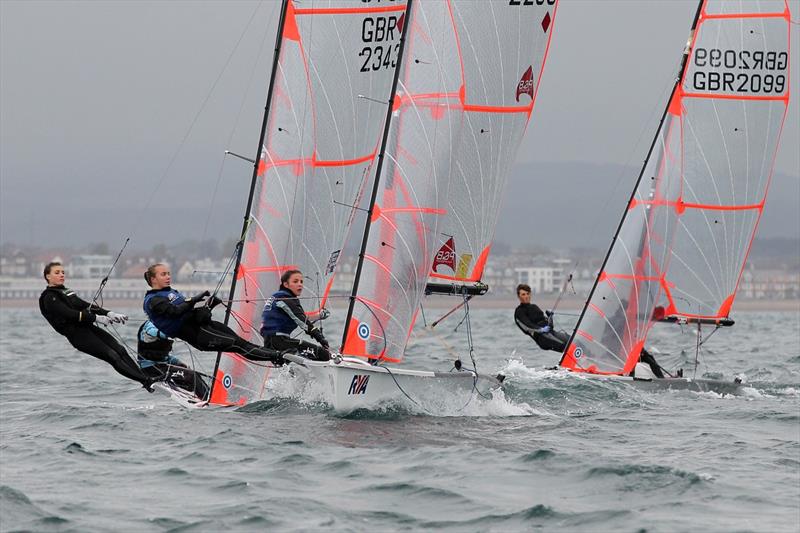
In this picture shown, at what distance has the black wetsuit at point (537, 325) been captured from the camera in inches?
668

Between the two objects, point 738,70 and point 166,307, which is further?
point 738,70

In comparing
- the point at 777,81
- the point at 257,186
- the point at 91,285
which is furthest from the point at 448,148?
the point at 91,285

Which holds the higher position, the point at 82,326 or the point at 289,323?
the point at 289,323

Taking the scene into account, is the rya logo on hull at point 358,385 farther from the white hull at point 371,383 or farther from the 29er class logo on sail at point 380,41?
the 29er class logo on sail at point 380,41

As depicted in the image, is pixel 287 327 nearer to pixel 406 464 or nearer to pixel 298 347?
pixel 298 347

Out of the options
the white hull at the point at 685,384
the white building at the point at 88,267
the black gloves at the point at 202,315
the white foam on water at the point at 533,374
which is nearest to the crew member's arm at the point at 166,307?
the black gloves at the point at 202,315

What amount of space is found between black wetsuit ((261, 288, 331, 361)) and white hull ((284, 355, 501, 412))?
7.5 inches

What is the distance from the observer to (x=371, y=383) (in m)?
11.4

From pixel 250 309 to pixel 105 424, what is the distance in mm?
2174

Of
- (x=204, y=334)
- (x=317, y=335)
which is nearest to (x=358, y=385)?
(x=317, y=335)

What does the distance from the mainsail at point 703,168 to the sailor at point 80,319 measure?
704 cm

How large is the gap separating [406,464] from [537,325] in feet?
26.6

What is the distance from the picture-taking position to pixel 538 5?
13.7 m

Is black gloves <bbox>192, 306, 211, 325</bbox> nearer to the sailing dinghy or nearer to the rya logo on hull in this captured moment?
the sailing dinghy
